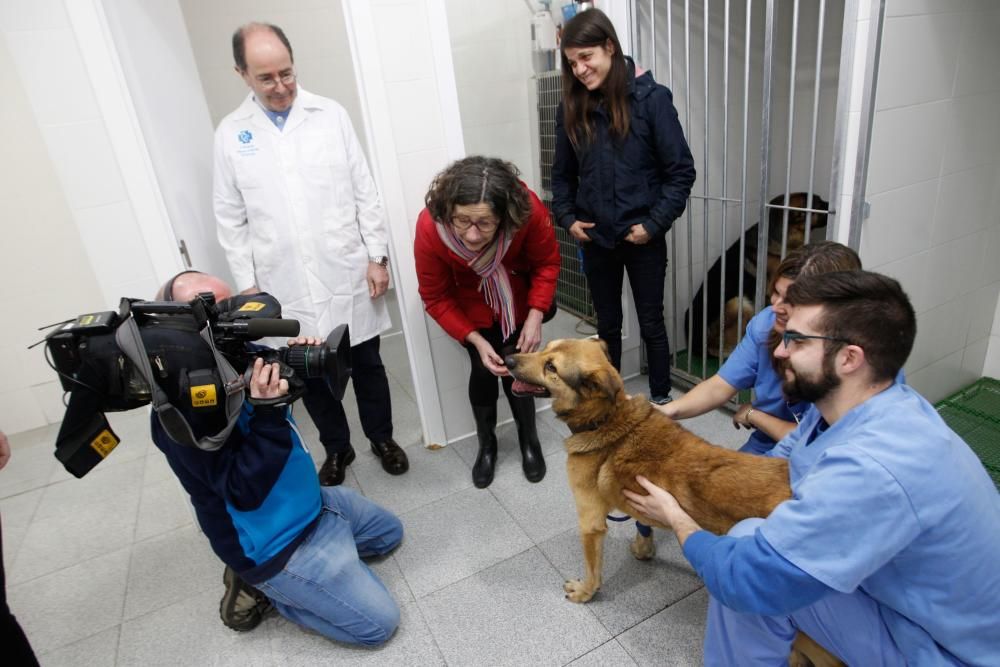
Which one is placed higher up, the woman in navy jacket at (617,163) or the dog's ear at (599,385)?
the woman in navy jacket at (617,163)

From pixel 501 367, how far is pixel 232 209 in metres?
1.20

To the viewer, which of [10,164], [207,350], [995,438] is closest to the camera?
[207,350]

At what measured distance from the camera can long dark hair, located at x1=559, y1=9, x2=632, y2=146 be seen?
2.07 metres

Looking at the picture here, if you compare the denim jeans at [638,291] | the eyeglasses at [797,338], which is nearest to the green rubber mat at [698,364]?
the denim jeans at [638,291]

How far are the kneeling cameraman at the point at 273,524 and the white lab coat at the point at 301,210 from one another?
1.86 feet

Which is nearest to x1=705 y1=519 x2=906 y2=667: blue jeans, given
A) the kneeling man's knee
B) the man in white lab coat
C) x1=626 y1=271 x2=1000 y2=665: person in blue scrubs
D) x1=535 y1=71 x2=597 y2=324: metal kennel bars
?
x1=626 y1=271 x2=1000 y2=665: person in blue scrubs

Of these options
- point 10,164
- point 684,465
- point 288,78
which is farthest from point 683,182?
point 10,164

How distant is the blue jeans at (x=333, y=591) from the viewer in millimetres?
1571

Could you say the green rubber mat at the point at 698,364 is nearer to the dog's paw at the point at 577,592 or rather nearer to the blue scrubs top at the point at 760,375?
the blue scrubs top at the point at 760,375

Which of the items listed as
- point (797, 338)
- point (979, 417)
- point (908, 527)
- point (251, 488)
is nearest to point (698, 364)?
point (979, 417)

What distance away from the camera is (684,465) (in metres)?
1.32

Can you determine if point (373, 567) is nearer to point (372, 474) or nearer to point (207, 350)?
point (372, 474)

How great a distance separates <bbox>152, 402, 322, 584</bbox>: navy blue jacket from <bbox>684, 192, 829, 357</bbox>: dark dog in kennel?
2.04 m

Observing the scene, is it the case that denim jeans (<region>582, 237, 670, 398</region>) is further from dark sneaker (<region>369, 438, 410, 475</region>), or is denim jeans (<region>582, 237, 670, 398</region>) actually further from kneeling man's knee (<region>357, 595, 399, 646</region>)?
kneeling man's knee (<region>357, 595, 399, 646</region>)
